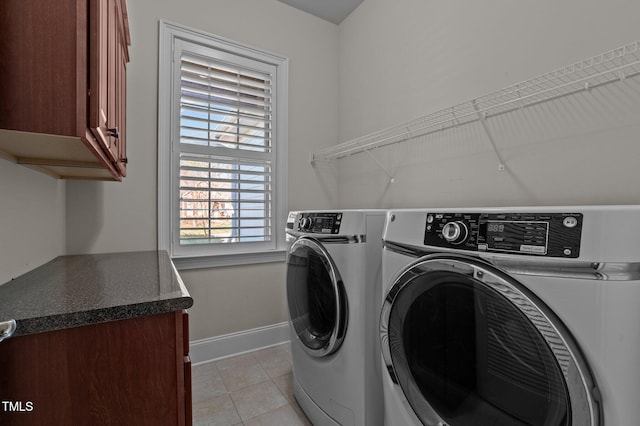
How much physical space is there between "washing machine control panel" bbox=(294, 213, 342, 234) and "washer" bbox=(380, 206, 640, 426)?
283 millimetres

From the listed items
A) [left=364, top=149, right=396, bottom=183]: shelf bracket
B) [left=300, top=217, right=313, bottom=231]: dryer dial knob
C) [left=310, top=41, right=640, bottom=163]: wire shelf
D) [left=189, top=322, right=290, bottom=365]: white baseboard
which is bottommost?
[left=189, top=322, right=290, bottom=365]: white baseboard

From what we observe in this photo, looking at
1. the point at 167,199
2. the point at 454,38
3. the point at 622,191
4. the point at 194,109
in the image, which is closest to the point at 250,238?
the point at 167,199

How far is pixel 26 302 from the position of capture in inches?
31.9

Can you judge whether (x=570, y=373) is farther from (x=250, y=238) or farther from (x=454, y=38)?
(x=250, y=238)

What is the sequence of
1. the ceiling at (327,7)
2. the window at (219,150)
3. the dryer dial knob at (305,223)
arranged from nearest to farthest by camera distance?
the dryer dial knob at (305,223)
the window at (219,150)
the ceiling at (327,7)

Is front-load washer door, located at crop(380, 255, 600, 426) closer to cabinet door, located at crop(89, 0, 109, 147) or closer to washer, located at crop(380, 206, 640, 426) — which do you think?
washer, located at crop(380, 206, 640, 426)

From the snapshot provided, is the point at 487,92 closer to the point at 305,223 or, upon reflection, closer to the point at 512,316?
the point at 305,223

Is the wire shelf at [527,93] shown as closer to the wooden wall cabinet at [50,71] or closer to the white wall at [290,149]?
the white wall at [290,149]

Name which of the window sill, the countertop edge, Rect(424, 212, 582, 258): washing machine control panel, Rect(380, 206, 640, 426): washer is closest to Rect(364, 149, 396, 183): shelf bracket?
the window sill

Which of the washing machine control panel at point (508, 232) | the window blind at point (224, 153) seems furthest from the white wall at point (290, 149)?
the washing machine control panel at point (508, 232)

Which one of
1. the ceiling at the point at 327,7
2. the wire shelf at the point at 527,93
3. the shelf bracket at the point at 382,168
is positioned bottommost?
the shelf bracket at the point at 382,168

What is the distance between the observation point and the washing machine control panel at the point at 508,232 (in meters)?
0.65

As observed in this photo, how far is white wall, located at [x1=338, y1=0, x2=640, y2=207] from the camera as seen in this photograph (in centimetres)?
119

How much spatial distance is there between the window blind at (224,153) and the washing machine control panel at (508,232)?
1698 millimetres
